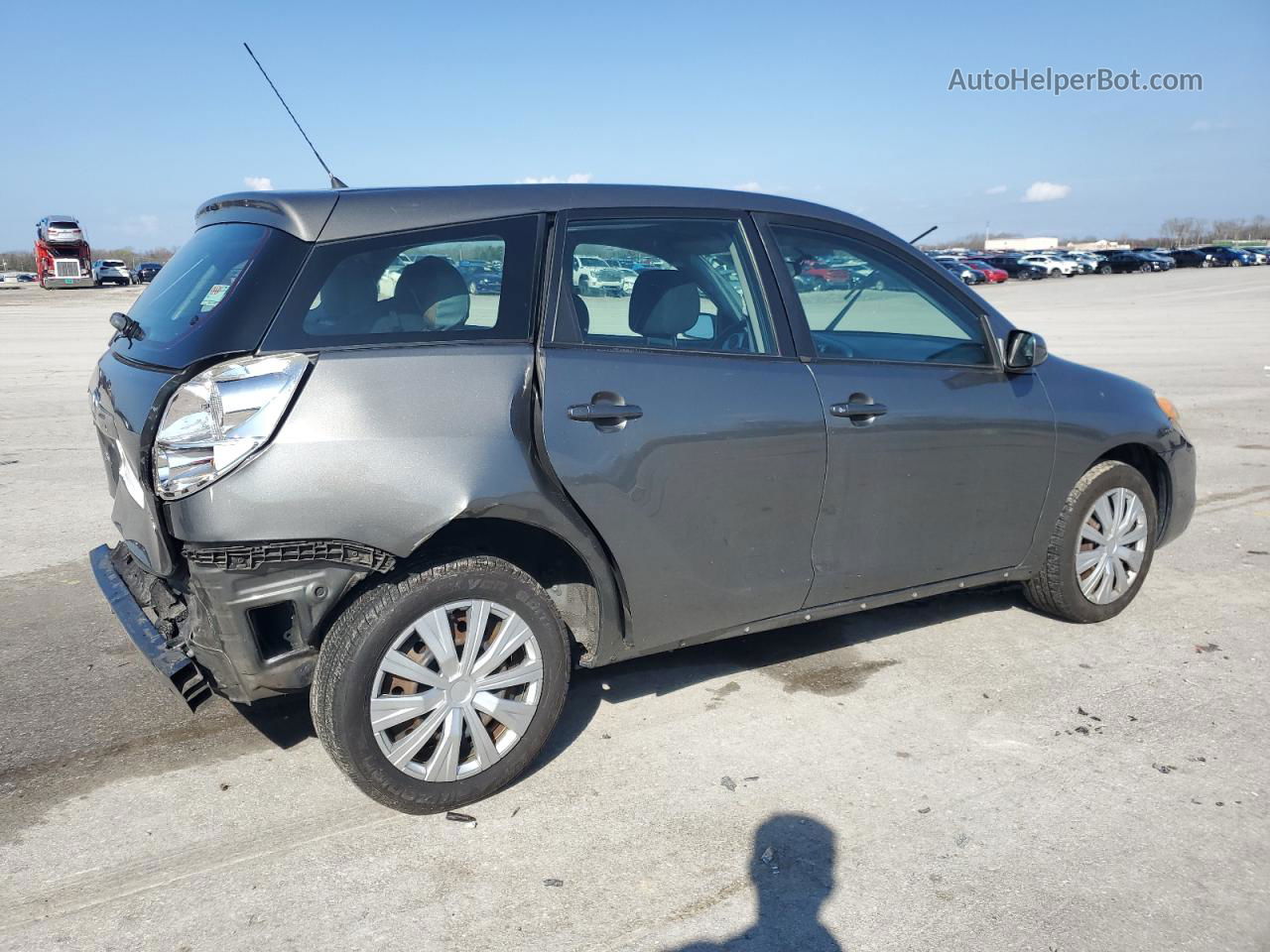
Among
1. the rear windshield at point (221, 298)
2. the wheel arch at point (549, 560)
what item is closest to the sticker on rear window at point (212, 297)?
the rear windshield at point (221, 298)

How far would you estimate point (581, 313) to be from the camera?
136 inches

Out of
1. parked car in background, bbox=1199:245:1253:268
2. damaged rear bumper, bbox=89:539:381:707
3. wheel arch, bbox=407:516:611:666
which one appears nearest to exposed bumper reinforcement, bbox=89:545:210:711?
damaged rear bumper, bbox=89:539:381:707

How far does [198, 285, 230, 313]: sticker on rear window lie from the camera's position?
10.2 ft

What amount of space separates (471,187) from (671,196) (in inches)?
29.7

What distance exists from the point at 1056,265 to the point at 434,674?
2745 inches

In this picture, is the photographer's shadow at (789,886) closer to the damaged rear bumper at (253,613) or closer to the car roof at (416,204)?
the damaged rear bumper at (253,613)

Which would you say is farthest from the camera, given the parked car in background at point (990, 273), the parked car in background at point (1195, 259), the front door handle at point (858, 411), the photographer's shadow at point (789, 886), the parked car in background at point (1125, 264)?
the parked car in background at point (1195, 259)

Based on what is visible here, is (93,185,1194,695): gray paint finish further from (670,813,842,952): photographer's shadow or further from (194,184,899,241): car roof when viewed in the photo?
(670,813,842,952): photographer's shadow

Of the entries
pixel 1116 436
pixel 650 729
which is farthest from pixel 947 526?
pixel 650 729

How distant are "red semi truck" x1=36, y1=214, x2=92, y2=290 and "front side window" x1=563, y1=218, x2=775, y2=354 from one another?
5094 centimetres

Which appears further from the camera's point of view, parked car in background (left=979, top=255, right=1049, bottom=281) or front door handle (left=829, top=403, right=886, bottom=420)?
parked car in background (left=979, top=255, right=1049, bottom=281)

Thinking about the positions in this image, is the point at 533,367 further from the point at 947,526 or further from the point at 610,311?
the point at 947,526

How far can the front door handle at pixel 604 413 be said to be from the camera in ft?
10.7

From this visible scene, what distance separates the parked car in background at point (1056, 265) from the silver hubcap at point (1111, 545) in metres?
65.0
